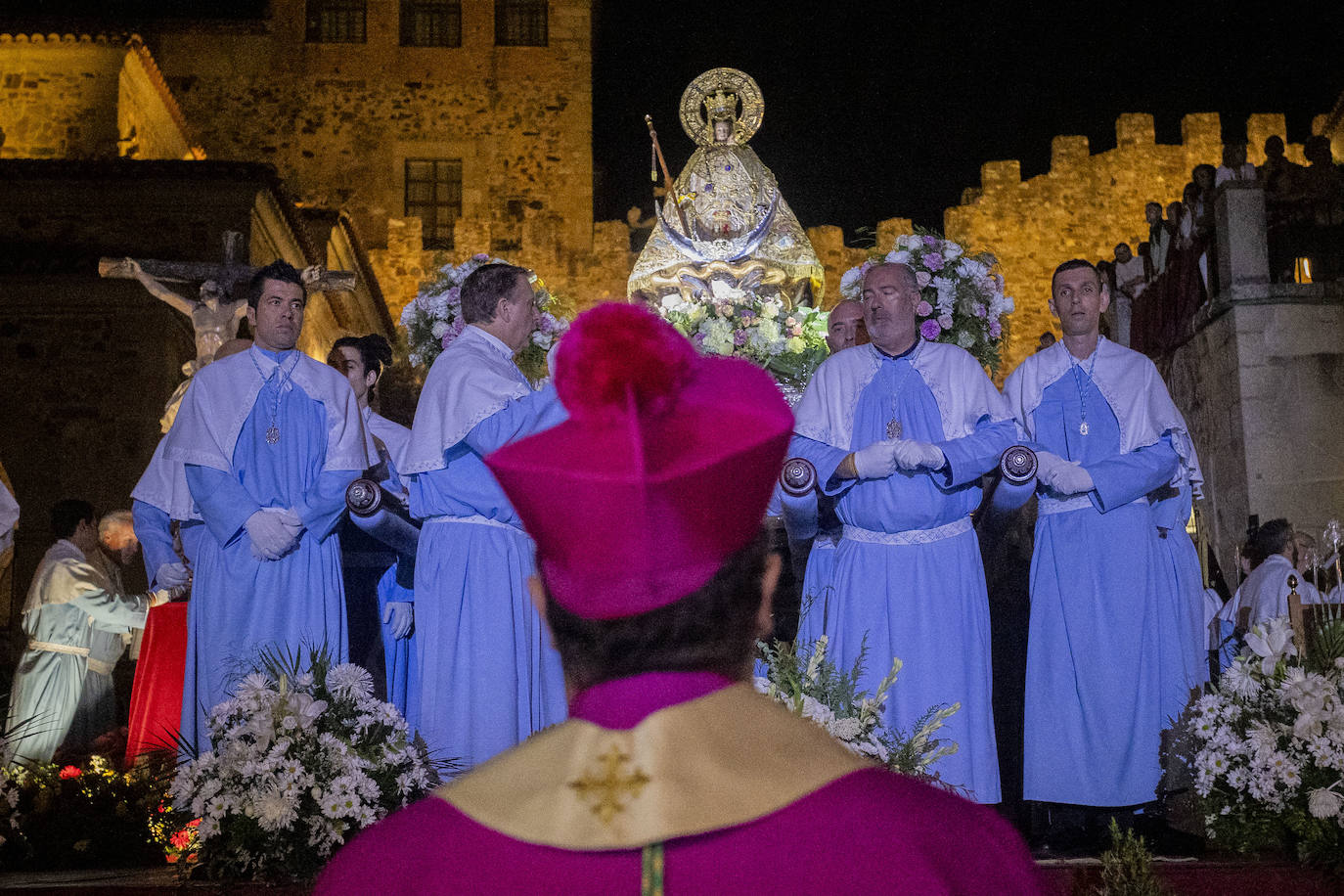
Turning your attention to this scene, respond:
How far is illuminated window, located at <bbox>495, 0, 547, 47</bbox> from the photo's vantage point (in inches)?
1108

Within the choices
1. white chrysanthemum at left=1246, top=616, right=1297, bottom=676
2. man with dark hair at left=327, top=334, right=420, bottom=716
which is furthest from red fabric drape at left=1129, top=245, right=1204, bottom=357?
white chrysanthemum at left=1246, top=616, right=1297, bottom=676

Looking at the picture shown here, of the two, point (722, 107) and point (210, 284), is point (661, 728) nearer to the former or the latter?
point (722, 107)

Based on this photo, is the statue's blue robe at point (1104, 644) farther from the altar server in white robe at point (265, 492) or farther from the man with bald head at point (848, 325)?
the altar server in white robe at point (265, 492)

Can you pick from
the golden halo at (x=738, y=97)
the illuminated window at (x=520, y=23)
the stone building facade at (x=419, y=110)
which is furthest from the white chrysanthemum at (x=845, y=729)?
the illuminated window at (x=520, y=23)

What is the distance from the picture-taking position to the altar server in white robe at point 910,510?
17.2ft

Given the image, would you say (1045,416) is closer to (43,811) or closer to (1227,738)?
(1227,738)

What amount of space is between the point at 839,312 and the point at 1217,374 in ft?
35.1

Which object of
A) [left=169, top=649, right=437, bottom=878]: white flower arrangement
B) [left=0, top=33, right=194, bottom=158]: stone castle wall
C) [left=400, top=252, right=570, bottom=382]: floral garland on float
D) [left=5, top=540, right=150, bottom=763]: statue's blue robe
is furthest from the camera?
[left=0, top=33, right=194, bottom=158]: stone castle wall

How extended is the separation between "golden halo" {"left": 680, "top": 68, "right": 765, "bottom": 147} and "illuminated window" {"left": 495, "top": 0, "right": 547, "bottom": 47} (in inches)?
702

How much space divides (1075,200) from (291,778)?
92.8 feet

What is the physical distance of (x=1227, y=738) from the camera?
4.68 metres

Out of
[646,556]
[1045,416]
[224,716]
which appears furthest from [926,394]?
[646,556]

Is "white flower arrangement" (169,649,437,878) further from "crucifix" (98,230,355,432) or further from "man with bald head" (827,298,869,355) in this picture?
"crucifix" (98,230,355,432)

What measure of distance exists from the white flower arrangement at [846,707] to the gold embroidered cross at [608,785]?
2.84 meters
